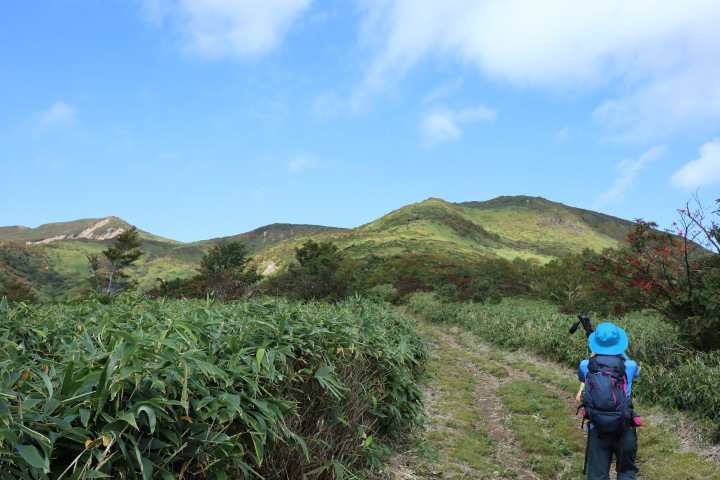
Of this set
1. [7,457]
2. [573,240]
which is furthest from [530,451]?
[573,240]

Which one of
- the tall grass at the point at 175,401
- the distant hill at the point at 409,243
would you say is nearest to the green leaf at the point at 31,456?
the tall grass at the point at 175,401

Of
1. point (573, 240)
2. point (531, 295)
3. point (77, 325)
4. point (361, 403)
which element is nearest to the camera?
point (77, 325)

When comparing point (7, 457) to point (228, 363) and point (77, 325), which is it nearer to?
point (228, 363)

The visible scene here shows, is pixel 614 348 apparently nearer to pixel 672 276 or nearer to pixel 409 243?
pixel 672 276

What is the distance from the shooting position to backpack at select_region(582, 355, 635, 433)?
370 centimetres

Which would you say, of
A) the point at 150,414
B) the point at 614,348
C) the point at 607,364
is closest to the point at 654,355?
the point at 614,348

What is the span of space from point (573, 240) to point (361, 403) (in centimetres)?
17722

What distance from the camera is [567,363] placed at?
1151 centimetres

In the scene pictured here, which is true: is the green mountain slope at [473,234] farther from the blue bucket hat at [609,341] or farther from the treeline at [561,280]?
the blue bucket hat at [609,341]

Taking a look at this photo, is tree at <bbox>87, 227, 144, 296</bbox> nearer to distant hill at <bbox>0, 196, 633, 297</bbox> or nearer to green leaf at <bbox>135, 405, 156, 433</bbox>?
distant hill at <bbox>0, 196, 633, 297</bbox>

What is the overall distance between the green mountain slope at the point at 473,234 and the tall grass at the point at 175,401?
66303 millimetres

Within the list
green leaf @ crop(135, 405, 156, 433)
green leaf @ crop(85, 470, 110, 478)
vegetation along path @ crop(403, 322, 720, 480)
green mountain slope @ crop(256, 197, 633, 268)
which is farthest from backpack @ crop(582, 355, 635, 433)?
green mountain slope @ crop(256, 197, 633, 268)

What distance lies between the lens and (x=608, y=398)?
3.71m

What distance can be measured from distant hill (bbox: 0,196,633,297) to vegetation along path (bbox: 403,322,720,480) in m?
58.2
